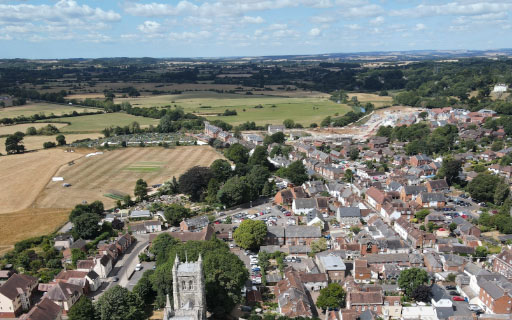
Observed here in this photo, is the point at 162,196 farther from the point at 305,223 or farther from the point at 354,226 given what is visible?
the point at 354,226

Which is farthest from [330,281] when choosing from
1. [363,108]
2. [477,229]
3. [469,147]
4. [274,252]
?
[363,108]

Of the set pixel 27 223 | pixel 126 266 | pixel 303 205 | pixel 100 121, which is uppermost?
pixel 100 121

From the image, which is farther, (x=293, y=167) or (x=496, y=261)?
(x=293, y=167)

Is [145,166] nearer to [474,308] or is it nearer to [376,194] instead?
[376,194]

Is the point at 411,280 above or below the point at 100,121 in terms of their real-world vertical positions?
below

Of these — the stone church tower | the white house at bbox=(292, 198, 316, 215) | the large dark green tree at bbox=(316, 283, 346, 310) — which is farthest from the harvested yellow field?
the large dark green tree at bbox=(316, 283, 346, 310)

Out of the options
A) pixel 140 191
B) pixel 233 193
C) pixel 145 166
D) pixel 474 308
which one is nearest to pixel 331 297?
pixel 474 308
